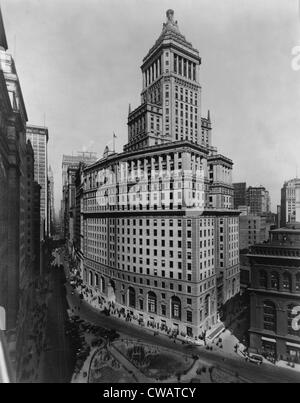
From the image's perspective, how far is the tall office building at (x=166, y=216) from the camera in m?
48.7

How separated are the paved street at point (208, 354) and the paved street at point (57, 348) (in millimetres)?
4350

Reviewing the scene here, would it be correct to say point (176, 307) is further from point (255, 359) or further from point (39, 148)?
point (39, 148)

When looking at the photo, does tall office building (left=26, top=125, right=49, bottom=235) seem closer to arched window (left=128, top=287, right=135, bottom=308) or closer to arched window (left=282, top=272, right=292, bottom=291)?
arched window (left=128, top=287, right=135, bottom=308)

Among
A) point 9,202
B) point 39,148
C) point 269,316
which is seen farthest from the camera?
point 39,148

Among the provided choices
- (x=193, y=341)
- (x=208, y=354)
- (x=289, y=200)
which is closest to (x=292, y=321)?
(x=208, y=354)

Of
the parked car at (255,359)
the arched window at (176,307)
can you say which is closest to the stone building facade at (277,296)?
the parked car at (255,359)

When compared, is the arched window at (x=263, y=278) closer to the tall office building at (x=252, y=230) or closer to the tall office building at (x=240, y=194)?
the tall office building at (x=252, y=230)

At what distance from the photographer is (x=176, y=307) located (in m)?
49.0

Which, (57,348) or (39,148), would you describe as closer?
(57,348)

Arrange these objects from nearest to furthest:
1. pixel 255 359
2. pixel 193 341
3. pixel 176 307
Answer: pixel 255 359 → pixel 193 341 → pixel 176 307

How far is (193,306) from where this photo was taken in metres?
46.5

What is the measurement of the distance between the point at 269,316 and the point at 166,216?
24.4 m
